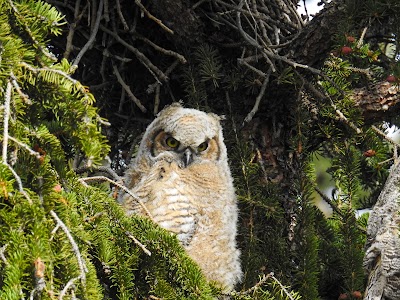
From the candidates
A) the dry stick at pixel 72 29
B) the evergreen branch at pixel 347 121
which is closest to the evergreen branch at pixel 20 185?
the dry stick at pixel 72 29

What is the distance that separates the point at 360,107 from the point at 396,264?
103cm

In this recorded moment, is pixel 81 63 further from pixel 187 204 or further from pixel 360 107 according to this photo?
pixel 360 107

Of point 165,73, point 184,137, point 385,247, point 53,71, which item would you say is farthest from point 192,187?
point 53,71

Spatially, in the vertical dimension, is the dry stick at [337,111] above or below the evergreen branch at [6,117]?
above

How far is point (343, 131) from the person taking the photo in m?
3.28

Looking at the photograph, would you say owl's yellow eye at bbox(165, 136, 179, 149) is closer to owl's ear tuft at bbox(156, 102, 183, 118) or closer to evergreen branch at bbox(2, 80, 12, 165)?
owl's ear tuft at bbox(156, 102, 183, 118)

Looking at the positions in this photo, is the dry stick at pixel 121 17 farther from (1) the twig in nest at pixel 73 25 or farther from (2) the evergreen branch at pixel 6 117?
(2) the evergreen branch at pixel 6 117

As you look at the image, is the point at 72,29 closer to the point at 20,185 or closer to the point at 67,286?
the point at 20,185

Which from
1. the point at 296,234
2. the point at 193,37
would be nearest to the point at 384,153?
the point at 296,234

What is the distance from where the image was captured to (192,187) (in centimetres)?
303

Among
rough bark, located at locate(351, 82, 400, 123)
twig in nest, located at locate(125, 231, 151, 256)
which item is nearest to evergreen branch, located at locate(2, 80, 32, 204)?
twig in nest, located at locate(125, 231, 151, 256)

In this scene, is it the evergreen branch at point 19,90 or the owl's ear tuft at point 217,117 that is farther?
the owl's ear tuft at point 217,117

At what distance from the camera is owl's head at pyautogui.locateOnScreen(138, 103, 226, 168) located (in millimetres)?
3066

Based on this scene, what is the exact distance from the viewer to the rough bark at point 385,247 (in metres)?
2.38
